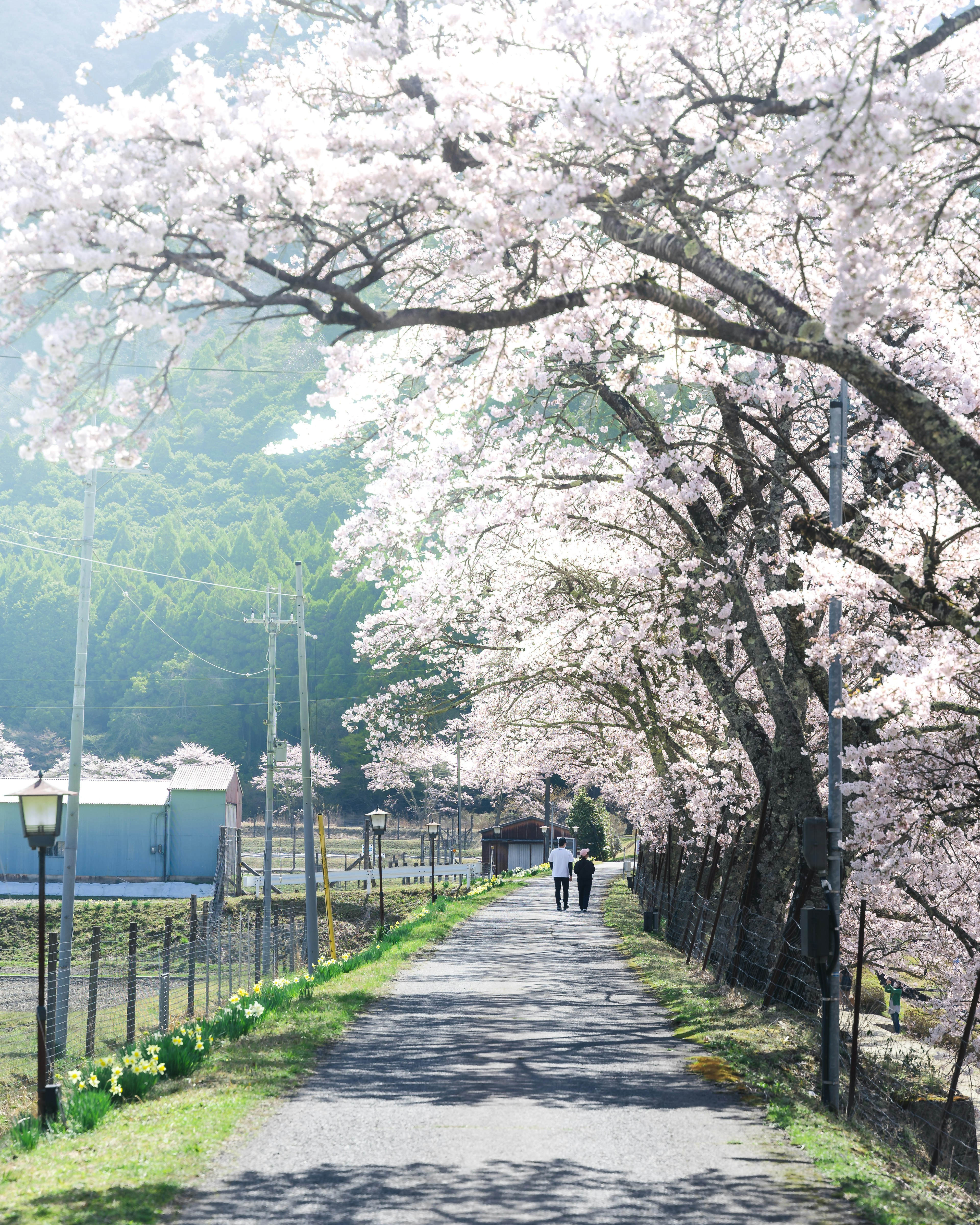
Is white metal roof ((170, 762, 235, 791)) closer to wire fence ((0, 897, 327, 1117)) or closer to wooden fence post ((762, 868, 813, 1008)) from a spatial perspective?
wire fence ((0, 897, 327, 1117))

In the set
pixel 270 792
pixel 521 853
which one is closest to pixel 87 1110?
pixel 270 792

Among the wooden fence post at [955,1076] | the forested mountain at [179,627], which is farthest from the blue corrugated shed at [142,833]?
the forested mountain at [179,627]

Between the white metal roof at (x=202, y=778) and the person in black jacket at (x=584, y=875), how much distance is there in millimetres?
23362

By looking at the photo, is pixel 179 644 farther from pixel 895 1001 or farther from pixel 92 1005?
pixel 92 1005

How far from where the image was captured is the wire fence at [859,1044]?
9.47m

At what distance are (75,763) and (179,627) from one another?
293ft

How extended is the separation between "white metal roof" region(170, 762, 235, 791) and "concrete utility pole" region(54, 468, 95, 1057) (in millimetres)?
28498

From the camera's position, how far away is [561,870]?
29.9 metres

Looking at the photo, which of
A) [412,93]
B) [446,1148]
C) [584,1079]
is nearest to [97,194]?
[412,93]

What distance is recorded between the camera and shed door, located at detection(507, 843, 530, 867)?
70.8 metres

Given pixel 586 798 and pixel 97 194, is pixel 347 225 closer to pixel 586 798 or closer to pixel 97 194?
pixel 97 194

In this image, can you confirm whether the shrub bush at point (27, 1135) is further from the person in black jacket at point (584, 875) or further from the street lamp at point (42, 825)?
the person in black jacket at point (584, 875)

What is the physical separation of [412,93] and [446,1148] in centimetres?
664

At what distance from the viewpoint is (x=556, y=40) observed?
22.3ft
